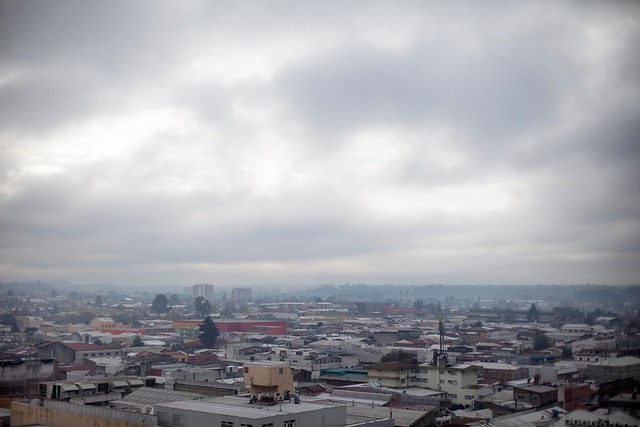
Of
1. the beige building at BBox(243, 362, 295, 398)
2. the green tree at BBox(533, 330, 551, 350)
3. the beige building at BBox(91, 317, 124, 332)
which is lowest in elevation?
the beige building at BBox(91, 317, 124, 332)

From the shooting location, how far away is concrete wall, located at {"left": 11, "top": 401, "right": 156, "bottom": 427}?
351 inches

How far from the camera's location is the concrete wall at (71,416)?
8.92 metres

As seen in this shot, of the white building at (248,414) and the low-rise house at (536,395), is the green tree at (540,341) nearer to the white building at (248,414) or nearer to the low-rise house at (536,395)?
the low-rise house at (536,395)

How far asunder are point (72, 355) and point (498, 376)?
13496 mm

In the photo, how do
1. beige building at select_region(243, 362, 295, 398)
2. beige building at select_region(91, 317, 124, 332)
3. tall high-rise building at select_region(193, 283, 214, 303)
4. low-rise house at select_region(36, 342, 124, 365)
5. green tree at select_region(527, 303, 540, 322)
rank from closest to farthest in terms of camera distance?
beige building at select_region(243, 362, 295, 398) < low-rise house at select_region(36, 342, 124, 365) < beige building at select_region(91, 317, 124, 332) < green tree at select_region(527, 303, 540, 322) < tall high-rise building at select_region(193, 283, 214, 303)

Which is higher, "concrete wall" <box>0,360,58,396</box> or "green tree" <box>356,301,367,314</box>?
"concrete wall" <box>0,360,58,396</box>

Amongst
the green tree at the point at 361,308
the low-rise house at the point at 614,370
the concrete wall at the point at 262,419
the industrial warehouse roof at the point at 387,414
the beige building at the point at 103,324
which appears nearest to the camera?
the concrete wall at the point at 262,419

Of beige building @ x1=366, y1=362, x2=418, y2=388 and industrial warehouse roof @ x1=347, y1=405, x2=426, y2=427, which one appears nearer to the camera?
industrial warehouse roof @ x1=347, y1=405, x2=426, y2=427

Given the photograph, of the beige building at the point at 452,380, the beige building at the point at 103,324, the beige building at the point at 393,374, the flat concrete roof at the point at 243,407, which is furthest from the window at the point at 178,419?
the beige building at the point at 103,324

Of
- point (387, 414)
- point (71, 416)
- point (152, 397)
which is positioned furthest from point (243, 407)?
point (387, 414)

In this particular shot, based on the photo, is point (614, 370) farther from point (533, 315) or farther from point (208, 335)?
point (533, 315)

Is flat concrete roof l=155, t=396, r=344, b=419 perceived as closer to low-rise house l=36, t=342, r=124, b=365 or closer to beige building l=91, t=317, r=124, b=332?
low-rise house l=36, t=342, r=124, b=365

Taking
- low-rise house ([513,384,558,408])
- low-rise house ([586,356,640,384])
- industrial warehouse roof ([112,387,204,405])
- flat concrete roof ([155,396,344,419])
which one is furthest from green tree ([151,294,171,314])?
flat concrete roof ([155,396,344,419])

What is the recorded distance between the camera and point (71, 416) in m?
9.59
